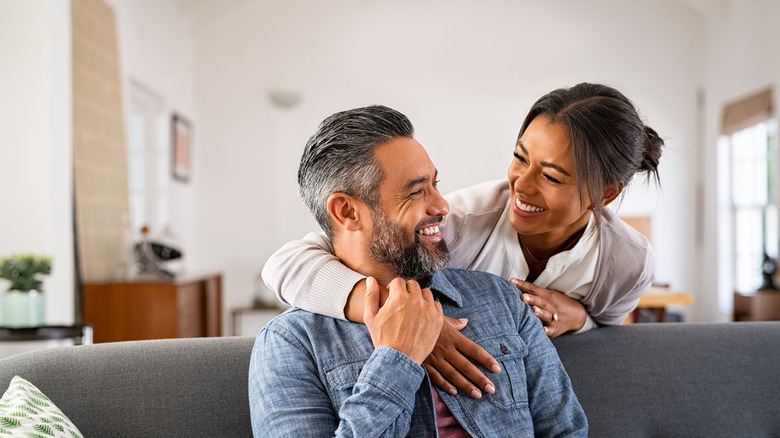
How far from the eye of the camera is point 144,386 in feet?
5.08

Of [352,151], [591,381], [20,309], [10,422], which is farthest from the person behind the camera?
[20,309]

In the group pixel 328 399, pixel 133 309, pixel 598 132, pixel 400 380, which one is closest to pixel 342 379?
pixel 328 399

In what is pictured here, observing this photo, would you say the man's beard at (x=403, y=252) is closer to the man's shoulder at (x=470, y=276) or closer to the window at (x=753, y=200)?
the man's shoulder at (x=470, y=276)

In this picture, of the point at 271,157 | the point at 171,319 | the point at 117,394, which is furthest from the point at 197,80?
the point at 117,394

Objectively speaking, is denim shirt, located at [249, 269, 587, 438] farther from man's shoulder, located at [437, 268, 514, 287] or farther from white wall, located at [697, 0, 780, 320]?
white wall, located at [697, 0, 780, 320]

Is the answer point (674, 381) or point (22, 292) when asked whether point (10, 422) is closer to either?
point (674, 381)

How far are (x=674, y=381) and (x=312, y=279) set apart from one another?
92cm

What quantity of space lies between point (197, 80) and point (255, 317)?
2.24m

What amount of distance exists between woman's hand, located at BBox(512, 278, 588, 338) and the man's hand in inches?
16.0

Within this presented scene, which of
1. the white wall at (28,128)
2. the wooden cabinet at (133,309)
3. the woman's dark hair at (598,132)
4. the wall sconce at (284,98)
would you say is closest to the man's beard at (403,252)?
the woman's dark hair at (598,132)

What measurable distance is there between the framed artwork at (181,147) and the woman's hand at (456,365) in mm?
4841

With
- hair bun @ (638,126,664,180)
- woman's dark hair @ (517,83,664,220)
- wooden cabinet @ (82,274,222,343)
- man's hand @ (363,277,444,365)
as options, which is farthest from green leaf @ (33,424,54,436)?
wooden cabinet @ (82,274,222,343)

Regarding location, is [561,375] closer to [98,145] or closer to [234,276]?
[98,145]

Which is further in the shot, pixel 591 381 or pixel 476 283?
pixel 591 381
